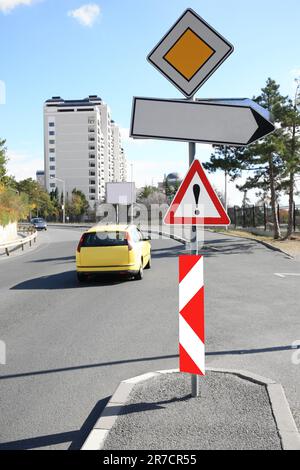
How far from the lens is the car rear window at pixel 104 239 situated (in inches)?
501

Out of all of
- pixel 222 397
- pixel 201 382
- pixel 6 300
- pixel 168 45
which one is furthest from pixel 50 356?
pixel 6 300

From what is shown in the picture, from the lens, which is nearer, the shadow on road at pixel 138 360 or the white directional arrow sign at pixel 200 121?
the white directional arrow sign at pixel 200 121

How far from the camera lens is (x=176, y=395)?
14.6 ft

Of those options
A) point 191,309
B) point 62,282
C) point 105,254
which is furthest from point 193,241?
point 62,282

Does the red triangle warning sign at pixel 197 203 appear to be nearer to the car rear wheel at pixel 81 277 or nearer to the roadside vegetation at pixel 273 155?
the car rear wheel at pixel 81 277

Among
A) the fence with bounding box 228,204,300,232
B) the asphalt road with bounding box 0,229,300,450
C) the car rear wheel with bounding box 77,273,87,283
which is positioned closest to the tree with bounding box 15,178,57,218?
the fence with bounding box 228,204,300,232

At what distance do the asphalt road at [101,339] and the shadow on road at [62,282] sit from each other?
3cm

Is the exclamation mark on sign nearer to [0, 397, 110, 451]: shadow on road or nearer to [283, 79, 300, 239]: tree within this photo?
[0, 397, 110, 451]: shadow on road

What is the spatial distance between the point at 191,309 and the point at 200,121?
1.69 meters

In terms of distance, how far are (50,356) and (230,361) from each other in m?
2.23

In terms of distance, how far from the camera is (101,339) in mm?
6918

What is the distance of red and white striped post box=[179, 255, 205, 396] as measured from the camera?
4457 mm

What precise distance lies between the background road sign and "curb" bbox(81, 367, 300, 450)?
0.64 meters

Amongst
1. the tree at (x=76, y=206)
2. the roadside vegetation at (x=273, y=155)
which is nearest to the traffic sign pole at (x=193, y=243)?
the roadside vegetation at (x=273, y=155)
